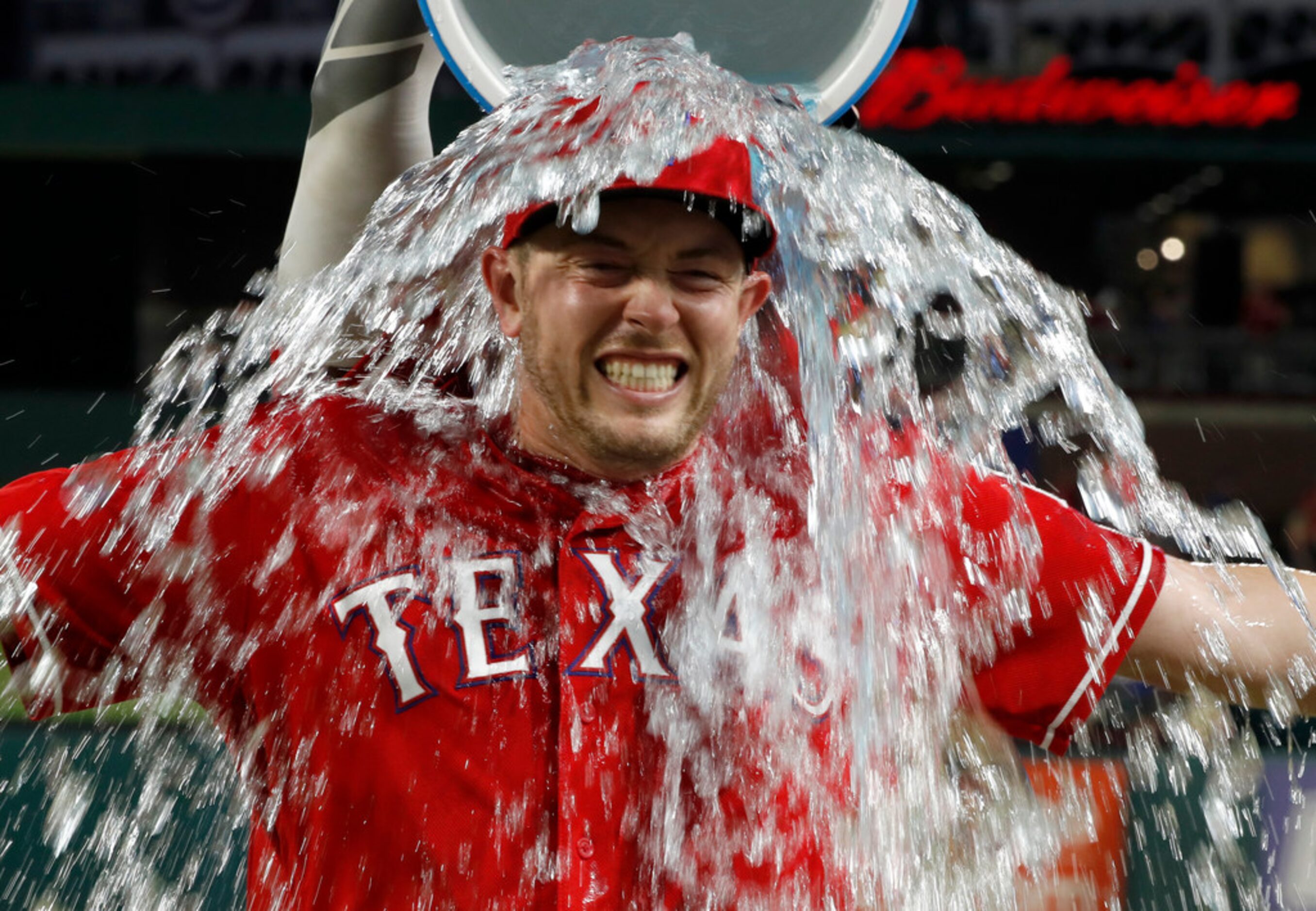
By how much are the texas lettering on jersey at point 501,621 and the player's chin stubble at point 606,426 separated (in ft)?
0.48

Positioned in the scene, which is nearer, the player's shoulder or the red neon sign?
the player's shoulder

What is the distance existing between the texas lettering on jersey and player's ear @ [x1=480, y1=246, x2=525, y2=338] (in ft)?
1.23

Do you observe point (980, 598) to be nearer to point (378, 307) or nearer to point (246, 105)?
point (378, 307)

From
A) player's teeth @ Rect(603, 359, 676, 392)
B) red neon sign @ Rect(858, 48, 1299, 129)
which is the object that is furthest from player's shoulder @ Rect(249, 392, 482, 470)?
red neon sign @ Rect(858, 48, 1299, 129)

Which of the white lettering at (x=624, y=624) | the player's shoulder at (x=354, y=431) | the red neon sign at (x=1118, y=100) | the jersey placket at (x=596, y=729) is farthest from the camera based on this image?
the red neon sign at (x=1118, y=100)

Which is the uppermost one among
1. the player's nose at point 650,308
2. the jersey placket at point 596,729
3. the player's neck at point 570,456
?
the player's nose at point 650,308

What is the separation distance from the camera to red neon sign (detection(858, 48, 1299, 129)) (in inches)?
362

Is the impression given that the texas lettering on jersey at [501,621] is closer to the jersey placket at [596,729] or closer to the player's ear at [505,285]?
the jersey placket at [596,729]

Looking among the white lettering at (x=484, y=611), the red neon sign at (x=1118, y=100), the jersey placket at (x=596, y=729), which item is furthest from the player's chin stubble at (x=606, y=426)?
the red neon sign at (x=1118, y=100)

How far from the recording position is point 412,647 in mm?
1945

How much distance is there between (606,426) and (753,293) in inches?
14.6

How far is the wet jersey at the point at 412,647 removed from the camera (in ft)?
6.15

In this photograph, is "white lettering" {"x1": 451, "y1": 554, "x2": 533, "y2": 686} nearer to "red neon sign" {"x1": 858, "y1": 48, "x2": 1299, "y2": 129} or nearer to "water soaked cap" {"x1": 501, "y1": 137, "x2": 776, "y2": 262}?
"water soaked cap" {"x1": 501, "y1": 137, "x2": 776, "y2": 262}

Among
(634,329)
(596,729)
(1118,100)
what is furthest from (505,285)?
(1118,100)
